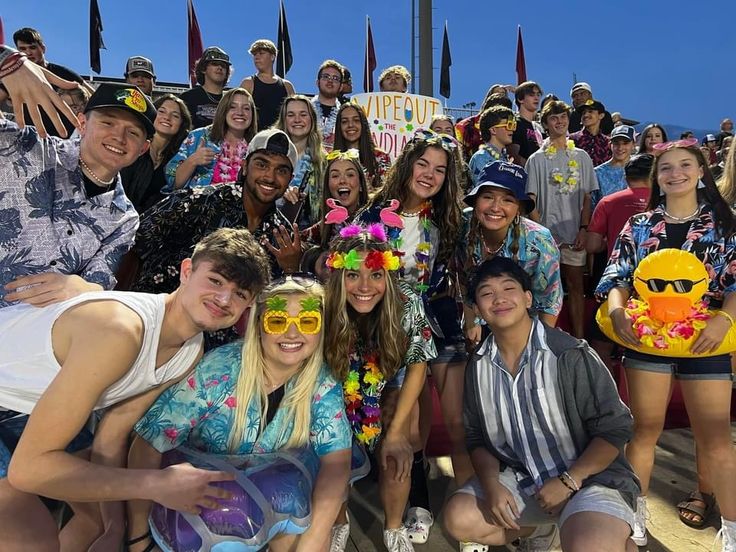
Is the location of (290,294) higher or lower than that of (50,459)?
higher

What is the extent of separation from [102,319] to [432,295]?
5.81 ft

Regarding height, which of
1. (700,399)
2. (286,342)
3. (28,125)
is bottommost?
(700,399)

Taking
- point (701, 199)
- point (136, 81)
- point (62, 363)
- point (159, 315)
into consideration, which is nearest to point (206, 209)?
point (159, 315)

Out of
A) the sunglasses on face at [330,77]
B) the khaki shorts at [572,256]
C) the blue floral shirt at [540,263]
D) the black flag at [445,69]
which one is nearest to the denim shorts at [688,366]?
the blue floral shirt at [540,263]

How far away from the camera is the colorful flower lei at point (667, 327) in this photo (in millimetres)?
2338

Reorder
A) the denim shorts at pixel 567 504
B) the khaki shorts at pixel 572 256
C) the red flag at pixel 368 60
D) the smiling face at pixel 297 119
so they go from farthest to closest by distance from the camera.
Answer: the red flag at pixel 368 60
the khaki shorts at pixel 572 256
the smiling face at pixel 297 119
the denim shorts at pixel 567 504

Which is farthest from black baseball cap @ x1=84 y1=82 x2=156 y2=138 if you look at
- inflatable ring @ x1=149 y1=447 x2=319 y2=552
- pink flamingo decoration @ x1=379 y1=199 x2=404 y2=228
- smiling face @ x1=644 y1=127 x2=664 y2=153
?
smiling face @ x1=644 y1=127 x2=664 y2=153

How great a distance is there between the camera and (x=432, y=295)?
2.91m

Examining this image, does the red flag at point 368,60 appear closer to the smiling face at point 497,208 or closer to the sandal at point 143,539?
the smiling face at point 497,208

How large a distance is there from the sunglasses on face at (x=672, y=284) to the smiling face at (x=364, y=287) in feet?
4.12

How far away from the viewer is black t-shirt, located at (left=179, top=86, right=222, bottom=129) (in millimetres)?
4816

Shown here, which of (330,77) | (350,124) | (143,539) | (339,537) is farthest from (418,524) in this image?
(330,77)

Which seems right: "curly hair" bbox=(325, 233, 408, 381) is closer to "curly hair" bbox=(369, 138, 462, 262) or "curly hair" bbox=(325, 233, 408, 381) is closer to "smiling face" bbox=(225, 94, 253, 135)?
"curly hair" bbox=(369, 138, 462, 262)

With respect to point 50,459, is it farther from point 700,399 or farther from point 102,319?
point 700,399
